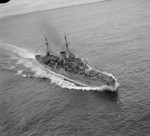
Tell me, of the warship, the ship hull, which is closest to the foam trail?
the ship hull

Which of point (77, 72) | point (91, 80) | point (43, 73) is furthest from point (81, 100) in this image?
point (43, 73)

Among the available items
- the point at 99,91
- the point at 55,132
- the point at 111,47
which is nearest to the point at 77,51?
the point at 111,47

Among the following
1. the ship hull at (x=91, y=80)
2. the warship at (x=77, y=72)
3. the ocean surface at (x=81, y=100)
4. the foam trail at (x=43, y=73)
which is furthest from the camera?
the foam trail at (x=43, y=73)

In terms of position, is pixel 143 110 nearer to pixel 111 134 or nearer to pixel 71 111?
pixel 111 134

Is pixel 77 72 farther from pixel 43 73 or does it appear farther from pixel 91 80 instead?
pixel 43 73

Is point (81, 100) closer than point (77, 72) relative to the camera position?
Yes

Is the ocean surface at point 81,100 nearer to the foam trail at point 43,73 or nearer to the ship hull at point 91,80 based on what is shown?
the foam trail at point 43,73

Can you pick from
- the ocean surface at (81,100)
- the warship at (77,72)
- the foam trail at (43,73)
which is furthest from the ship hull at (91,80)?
the ocean surface at (81,100)

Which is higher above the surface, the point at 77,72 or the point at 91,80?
the point at 77,72

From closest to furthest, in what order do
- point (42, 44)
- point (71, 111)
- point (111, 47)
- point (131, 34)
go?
point (71, 111) < point (111, 47) < point (131, 34) < point (42, 44)
